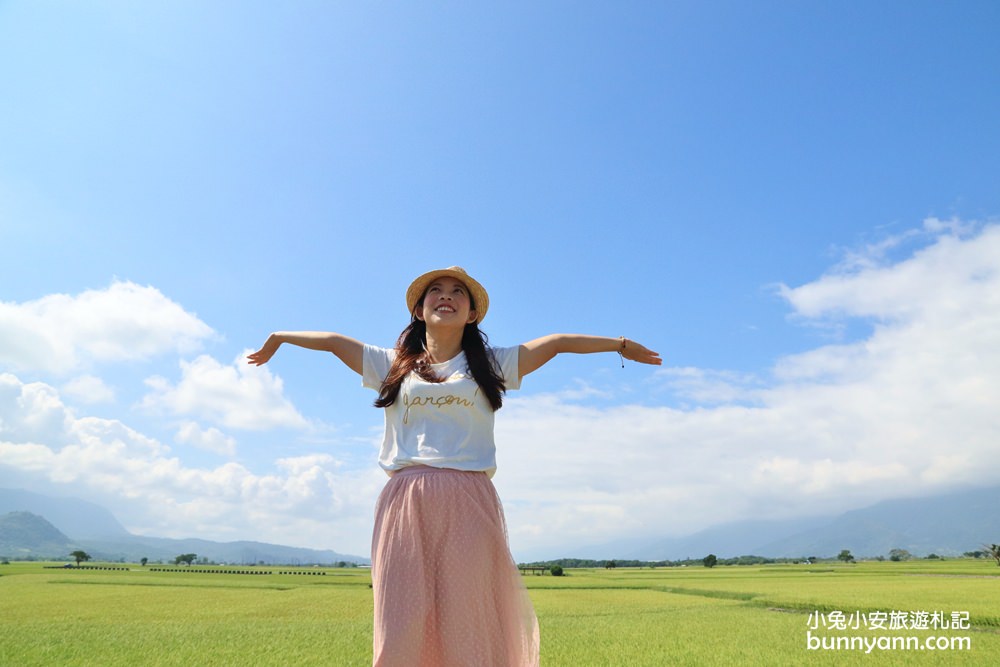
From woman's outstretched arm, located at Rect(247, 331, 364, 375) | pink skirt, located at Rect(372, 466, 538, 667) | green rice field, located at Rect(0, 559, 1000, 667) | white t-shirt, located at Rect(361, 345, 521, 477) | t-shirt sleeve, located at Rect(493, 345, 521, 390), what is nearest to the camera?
pink skirt, located at Rect(372, 466, 538, 667)

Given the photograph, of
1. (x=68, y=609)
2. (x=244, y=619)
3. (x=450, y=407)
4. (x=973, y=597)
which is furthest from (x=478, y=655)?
(x=973, y=597)

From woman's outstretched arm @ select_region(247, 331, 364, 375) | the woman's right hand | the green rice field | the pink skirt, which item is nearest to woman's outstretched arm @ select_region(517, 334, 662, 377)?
the pink skirt

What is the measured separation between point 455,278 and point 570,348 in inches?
27.9

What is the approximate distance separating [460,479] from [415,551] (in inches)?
14.0

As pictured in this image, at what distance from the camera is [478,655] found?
2.64 m

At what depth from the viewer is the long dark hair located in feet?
9.75

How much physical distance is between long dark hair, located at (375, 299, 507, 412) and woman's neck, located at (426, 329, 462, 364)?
0.11 ft

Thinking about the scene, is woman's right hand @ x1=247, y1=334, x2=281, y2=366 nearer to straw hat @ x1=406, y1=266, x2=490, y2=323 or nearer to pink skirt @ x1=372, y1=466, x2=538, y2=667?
straw hat @ x1=406, y1=266, x2=490, y2=323

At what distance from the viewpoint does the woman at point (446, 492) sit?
8.71 ft

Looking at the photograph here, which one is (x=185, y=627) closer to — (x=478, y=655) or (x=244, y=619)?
(x=244, y=619)

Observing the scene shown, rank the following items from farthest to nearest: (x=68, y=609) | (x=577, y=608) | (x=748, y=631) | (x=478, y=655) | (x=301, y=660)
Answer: (x=577, y=608)
(x=68, y=609)
(x=748, y=631)
(x=301, y=660)
(x=478, y=655)

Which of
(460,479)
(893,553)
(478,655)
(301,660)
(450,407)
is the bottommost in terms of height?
(893,553)

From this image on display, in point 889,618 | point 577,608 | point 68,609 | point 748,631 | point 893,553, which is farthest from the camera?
point 893,553

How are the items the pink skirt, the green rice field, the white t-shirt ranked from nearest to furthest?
the pink skirt
the white t-shirt
the green rice field
